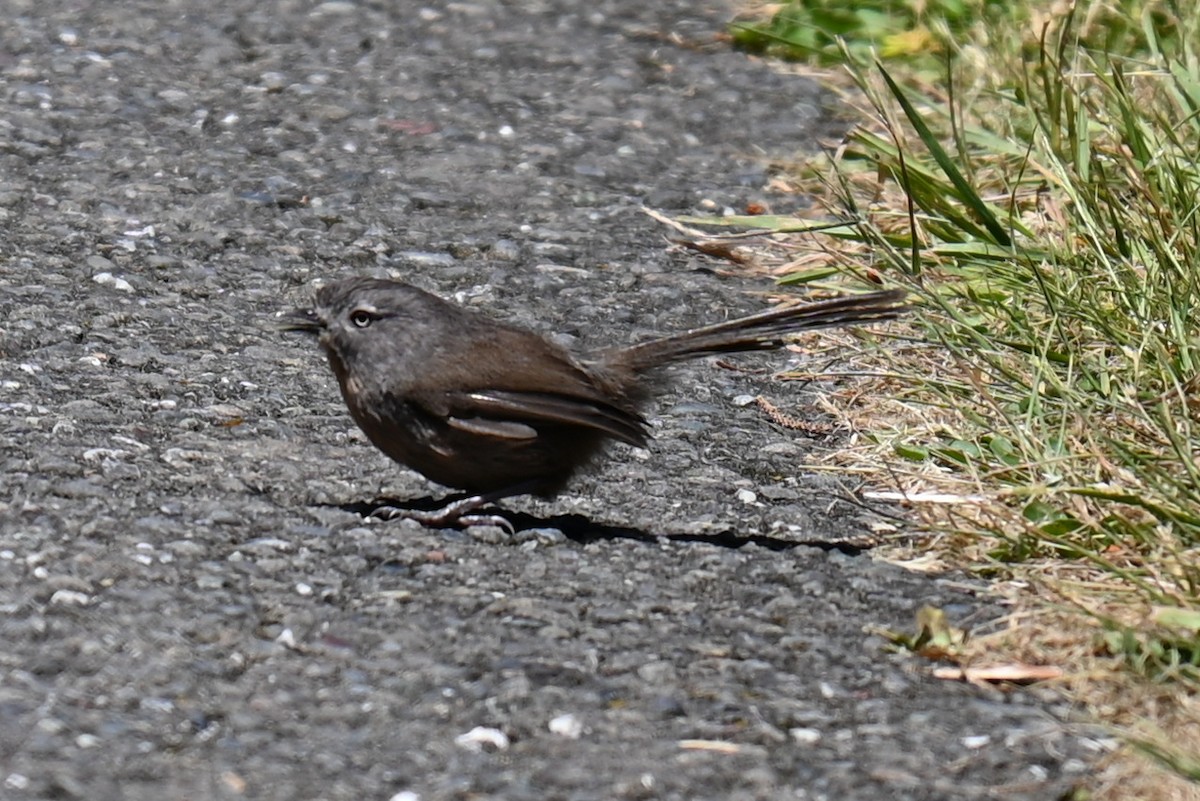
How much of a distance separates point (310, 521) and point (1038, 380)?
2.05 m

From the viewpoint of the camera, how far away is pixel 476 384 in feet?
16.3

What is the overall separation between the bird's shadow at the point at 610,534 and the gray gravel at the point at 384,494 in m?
0.02

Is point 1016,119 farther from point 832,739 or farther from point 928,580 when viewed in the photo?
point 832,739

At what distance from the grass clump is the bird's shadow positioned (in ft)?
1.06

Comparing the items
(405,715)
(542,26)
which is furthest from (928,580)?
(542,26)

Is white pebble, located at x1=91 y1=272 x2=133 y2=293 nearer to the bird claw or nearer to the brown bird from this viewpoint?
the brown bird

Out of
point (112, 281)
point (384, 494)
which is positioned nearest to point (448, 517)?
point (384, 494)

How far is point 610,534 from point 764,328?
30.8 inches

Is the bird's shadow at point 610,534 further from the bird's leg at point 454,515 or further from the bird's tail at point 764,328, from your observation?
the bird's tail at point 764,328

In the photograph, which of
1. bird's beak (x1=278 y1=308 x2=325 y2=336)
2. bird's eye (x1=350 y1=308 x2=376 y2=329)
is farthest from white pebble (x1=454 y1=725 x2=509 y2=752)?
bird's beak (x1=278 y1=308 x2=325 y2=336)

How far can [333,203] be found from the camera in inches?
290

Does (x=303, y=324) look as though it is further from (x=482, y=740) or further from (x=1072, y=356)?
(x=1072, y=356)

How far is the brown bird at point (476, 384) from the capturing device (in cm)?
493

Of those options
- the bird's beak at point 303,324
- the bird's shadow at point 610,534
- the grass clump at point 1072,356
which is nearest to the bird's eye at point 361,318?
the bird's beak at point 303,324
